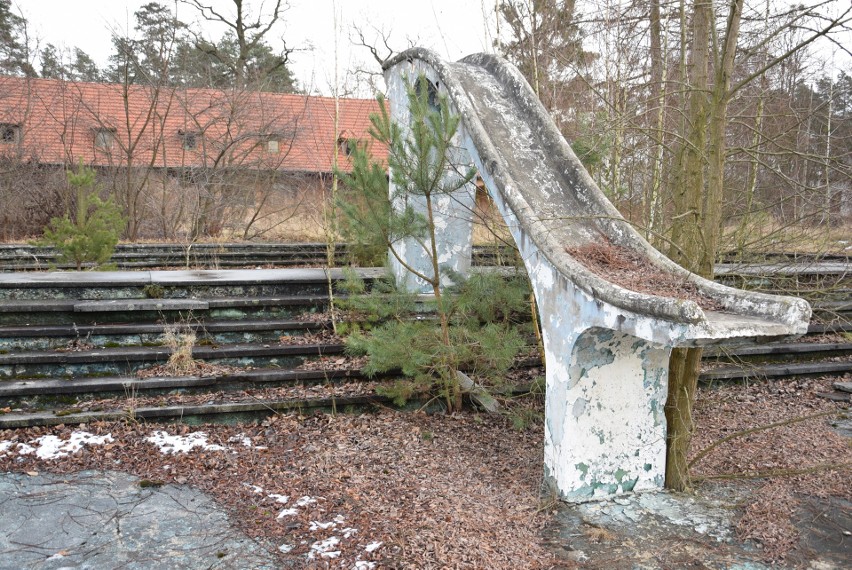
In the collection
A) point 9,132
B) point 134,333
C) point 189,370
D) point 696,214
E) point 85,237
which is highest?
point 9,132

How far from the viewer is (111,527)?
3.50 m

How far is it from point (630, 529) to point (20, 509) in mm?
3323

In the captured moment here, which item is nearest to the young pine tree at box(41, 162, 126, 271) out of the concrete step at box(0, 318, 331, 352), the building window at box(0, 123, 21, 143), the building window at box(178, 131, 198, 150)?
the concrete step at box(0, 318, 331, 352)

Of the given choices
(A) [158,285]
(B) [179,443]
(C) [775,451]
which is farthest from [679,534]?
(A) [158,285]

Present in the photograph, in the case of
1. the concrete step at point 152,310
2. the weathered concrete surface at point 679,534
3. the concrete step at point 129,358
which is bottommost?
the weathered concrete surface at point 679,534

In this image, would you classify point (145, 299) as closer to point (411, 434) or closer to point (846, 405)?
point (411, 434)

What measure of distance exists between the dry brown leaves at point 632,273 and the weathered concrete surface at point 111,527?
7.79ft

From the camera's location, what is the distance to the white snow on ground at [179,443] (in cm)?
453

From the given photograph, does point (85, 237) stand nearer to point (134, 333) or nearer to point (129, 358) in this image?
point (134, 333)

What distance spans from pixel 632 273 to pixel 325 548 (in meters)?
2.29

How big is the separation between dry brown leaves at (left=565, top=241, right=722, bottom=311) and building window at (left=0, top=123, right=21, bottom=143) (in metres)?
15.8

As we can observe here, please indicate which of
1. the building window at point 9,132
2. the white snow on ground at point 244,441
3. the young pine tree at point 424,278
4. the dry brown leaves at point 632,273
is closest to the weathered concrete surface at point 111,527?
the white snow on ground at point 244,441

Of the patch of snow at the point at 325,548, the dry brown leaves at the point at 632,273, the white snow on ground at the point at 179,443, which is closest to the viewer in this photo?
the patch of snow at the point at 325,548

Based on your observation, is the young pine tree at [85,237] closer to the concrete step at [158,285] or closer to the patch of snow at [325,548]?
the concrete step at [158,285]
